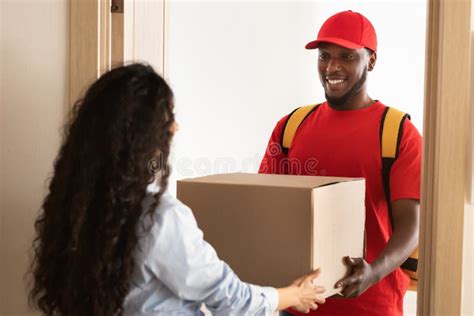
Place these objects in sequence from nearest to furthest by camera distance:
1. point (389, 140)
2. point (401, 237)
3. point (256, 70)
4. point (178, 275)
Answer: point (178, 275) → point (401, 237) → point (389, 140) → point (256, 70)

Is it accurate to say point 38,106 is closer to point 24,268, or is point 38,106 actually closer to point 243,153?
point 24,268

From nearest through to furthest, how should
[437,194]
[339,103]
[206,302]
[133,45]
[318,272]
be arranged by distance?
[206,302]
[318,272]
[437,194]
[133,45]
[339,103]

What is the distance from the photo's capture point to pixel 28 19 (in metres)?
1.66

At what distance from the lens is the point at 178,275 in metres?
1.18

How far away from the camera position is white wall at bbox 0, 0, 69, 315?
166 cm

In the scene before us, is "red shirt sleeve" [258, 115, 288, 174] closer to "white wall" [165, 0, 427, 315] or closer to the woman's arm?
the woman's arm

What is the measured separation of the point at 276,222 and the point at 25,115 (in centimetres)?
72

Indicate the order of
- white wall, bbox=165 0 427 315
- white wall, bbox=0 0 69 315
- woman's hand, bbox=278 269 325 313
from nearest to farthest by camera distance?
woman's hand, bbox=278 269 325 313, white wall, bbox=0 0 69 315, white wall, bbox=165 0 427 315

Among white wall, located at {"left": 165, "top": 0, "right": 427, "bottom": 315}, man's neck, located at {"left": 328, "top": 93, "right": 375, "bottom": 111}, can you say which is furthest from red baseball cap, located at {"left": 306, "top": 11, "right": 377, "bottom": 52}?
white wall, located at {"left": 165, "top": 0, "right": 427, "bottom": 315}

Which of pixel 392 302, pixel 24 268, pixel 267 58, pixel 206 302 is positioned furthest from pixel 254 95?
pixel 206 302

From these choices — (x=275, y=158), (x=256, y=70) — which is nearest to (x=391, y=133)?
(x=275, y=158)

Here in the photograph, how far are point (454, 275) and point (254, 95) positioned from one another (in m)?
2.44

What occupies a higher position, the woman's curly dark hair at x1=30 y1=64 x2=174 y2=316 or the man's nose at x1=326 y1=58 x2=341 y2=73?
the man's nose at x1=326 y1=58 x2=341 y2=73

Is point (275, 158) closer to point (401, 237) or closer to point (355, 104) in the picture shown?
point (355, 104)
